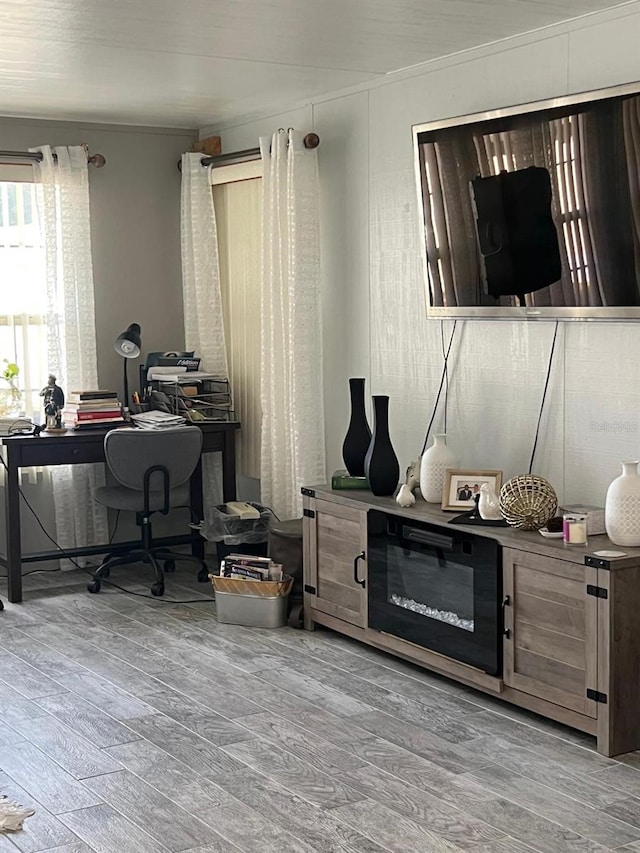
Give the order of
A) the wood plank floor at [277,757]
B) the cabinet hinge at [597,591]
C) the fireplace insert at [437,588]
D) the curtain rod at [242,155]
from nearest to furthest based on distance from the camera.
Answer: the wood plank floor at [277,757] → the cabinet hinge at [597,591] → the fireplace insert at [437,588] → the curtain rod at [242,155]

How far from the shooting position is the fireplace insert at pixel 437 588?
406 centimetres

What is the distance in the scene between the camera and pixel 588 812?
10.6ft

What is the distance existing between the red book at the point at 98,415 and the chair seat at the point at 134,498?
36 cm

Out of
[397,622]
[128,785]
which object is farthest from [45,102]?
[128,785]

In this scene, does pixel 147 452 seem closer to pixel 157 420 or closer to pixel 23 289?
pixel 157 420

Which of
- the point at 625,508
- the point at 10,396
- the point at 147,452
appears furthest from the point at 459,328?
the point at 10,396

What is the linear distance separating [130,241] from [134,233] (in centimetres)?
5

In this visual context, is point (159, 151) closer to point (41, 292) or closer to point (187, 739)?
point (41, 292)

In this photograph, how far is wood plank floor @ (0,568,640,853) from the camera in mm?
3123

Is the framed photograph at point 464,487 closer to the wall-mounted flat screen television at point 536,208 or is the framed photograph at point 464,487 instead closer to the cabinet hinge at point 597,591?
the wall-mounted flat screen television at point 536,208

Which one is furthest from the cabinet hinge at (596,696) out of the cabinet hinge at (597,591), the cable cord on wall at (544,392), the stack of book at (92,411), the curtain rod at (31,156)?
the curtain rod at (31,156)

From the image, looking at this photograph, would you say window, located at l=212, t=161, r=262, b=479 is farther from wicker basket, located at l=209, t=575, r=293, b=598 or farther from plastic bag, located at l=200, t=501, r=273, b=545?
wicker basket, located at l=209, t=575, r=293, b=598

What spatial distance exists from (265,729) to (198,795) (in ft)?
1.79

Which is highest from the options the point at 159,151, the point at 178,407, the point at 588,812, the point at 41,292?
the point at 159,151
